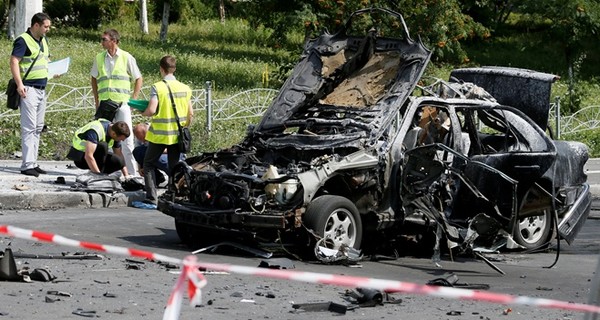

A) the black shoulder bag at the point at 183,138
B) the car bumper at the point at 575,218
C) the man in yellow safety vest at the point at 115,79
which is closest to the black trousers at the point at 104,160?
the man in yellow safety vest at the point at 115,79

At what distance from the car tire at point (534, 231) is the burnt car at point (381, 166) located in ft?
0.04

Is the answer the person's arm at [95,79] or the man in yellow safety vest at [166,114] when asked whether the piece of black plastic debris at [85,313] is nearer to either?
the man in yellow safety vest at [166,114]

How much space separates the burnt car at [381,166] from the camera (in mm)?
10117

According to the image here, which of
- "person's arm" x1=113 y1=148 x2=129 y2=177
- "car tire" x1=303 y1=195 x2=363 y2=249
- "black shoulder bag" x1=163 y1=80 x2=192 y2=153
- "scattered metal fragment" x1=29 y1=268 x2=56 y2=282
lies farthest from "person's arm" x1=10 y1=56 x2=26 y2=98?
"scattered metal fragment" x1=29 y1=268 x2=56 y2=282

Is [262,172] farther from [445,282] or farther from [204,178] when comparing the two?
[445,282]

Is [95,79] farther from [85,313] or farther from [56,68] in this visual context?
[85,313]

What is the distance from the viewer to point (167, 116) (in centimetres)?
1292

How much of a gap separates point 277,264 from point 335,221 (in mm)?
772

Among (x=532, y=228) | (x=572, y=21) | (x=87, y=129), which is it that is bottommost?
(x=532, y=228)

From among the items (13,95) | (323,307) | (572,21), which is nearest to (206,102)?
(13,95)

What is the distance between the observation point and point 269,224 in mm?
9844

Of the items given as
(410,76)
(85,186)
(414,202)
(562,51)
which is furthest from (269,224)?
(562,51)

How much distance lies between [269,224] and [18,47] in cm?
555

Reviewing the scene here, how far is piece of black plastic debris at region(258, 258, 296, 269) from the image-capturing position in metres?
9.57
